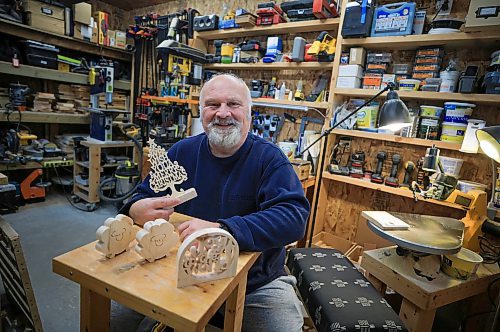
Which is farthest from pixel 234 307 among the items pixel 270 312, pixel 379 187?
pixel 379 187

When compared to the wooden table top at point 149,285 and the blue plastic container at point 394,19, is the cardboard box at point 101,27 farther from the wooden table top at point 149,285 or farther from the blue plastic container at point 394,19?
the wooden table top at point 149,285

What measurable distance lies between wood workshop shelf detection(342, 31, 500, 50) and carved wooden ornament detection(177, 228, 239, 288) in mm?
2153

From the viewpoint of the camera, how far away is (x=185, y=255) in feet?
2.31

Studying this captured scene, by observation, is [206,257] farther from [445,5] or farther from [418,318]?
[445,5]

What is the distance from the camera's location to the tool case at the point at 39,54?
3.21m

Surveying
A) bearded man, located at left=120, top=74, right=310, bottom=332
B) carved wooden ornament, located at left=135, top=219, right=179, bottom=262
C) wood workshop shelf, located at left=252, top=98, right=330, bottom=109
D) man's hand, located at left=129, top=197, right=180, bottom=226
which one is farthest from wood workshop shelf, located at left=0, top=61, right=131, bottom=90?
carved wooden ornament, located at left=135, top=219, right=179, bottom=262

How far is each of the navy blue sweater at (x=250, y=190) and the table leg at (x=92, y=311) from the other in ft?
1.16

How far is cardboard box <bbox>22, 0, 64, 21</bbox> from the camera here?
3.13 m

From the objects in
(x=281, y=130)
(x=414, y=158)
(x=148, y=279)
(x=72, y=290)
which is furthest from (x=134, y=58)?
(x=148, y=279)

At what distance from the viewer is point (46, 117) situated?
10.9 feet

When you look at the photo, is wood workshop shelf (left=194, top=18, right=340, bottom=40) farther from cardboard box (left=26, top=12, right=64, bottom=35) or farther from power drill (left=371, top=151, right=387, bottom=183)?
cardboard box (left=26, top=12, right=64, bottom=35)

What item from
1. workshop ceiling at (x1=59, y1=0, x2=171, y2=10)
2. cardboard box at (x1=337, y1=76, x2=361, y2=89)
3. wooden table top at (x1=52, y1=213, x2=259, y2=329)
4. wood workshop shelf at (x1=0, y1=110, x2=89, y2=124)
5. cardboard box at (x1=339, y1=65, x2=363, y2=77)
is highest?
workshop ceiling at (x1=59, y1=0, x2=171, y2=10)

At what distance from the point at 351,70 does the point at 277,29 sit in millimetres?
908

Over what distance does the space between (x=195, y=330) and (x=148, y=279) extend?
203mm
